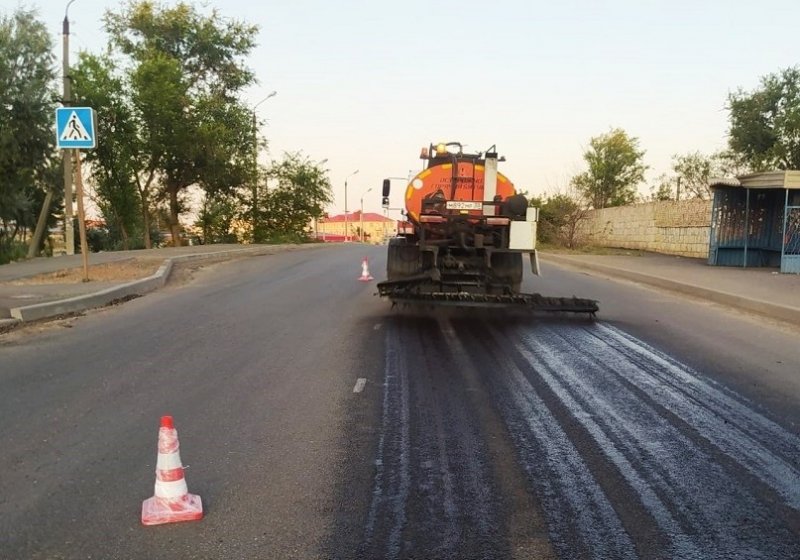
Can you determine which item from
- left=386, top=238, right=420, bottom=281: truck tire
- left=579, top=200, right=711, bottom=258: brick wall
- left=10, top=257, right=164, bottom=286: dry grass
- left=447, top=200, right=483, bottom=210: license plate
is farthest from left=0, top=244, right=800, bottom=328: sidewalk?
left=447, top=200, right=483, bottom=210: license plate

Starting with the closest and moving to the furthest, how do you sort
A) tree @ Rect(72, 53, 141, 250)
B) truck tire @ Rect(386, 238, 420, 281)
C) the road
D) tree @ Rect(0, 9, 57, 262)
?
1. the road
2. truck tire @ Rect(386, 238, 420, 281)
3. tree @ Rect(0, 9, 57, 262)
4. tree @ Rect(72, 53, 141, 250)

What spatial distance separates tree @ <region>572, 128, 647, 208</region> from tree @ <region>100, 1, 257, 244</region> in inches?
1037

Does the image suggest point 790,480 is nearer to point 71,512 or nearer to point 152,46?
point 71,512

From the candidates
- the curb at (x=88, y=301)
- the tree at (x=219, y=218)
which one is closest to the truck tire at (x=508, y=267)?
the curb at (x=88, y=301)

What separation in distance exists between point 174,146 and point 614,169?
33.1 m

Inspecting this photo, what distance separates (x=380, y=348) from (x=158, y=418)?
3181mm

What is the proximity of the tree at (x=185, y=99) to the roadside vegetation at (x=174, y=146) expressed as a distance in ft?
0.22

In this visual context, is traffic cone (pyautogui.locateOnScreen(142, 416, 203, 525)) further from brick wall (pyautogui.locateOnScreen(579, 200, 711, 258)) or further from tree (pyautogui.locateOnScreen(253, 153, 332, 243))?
tree (pyautogui.locateOnScreen(253, 153, 332, 243))

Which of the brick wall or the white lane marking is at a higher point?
the brick wall

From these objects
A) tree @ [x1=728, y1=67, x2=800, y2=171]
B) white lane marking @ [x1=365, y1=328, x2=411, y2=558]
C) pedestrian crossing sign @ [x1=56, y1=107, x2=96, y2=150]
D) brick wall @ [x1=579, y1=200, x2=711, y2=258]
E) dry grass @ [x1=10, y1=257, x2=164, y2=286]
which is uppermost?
tree @ [x1=728, y1=67, x2=800, y2=171]

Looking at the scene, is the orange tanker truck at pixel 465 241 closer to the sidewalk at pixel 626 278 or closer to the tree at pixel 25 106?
the sidewalk at pixel 626 278

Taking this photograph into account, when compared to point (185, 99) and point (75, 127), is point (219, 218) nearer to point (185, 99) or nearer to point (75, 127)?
point (185, 99)

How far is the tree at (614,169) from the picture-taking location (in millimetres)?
49312

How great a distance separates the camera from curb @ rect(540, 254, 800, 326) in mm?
10914
